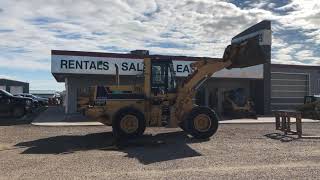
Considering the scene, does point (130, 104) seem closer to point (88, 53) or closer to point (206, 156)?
point (206, 156)

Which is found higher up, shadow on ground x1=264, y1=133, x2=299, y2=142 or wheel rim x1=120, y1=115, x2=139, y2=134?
wheel rim x1=120, y1=115, x2=139, y2=134

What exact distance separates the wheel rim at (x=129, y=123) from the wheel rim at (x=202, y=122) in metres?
2.15

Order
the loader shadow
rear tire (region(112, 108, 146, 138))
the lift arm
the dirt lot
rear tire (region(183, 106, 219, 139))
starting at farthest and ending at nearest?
the lift arm
rear tire (region(183, 106, 219, 139))
rear tire (region(112, 108, 146, 138))
the loader shadow
the dirt lot

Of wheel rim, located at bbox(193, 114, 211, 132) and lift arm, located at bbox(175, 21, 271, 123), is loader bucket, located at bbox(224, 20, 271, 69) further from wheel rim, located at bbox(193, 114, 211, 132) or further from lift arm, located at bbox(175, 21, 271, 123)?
wheel rim, located at bbox(193, 114, 211, 132)

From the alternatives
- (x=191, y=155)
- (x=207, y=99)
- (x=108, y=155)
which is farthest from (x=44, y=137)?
(x=207, y=99)

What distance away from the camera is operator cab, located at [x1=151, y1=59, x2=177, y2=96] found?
60.8 feet

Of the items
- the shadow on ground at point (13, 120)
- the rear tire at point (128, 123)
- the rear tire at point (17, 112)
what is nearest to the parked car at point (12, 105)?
the rear tire at point (17, 112)

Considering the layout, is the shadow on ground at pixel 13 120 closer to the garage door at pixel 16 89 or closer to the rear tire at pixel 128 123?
the rear tire at pixel 128 123

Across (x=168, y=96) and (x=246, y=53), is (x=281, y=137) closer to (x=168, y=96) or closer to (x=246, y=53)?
(x=246, y=53)

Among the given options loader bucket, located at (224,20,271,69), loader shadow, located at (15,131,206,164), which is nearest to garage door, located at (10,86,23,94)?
loader shadow, located at (15,131,206,164)

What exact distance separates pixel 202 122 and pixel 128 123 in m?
2.70

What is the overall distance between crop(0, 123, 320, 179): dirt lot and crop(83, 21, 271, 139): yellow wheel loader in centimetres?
68

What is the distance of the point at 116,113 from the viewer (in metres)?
17.8

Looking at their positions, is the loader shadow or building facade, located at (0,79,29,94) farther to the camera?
building facade, located at (0,79,29,94)
